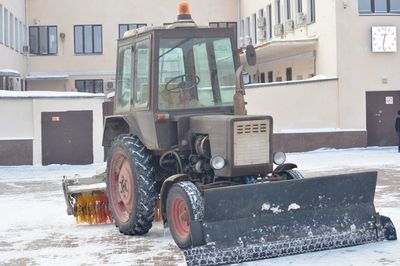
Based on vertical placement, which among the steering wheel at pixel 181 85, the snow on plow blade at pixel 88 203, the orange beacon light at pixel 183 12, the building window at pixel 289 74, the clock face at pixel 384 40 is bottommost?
the snow on plow blade at pixel 88 203

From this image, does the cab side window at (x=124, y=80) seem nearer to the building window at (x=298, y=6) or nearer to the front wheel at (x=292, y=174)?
the front wheel at (x=292, y=174)

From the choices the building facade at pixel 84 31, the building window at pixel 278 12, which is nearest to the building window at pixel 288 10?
the building window at pixel 278 12

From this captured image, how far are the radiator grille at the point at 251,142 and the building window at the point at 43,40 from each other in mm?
31864

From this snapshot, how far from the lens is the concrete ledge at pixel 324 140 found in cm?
2505

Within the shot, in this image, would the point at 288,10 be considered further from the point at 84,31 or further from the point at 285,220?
the point at 285,220

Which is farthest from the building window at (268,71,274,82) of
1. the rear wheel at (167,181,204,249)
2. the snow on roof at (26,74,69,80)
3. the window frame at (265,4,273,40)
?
the rear wheel at (167,181,204,249)

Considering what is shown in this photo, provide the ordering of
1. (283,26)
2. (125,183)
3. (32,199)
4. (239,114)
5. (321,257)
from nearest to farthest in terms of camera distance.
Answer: (321,257)
(239,114)
(125,183)
(32,199)
(283,26)

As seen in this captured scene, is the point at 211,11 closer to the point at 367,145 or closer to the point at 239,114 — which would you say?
the point at 367,145

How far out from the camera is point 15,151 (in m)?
22.2

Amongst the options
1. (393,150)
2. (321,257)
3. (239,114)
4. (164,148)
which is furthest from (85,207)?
(393,150)

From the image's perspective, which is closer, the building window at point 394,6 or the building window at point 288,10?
the building window at point 394,6

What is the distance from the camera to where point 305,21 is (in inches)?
1101

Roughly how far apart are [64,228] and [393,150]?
1614 cm

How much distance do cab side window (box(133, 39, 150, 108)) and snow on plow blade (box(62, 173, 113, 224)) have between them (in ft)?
5.65
